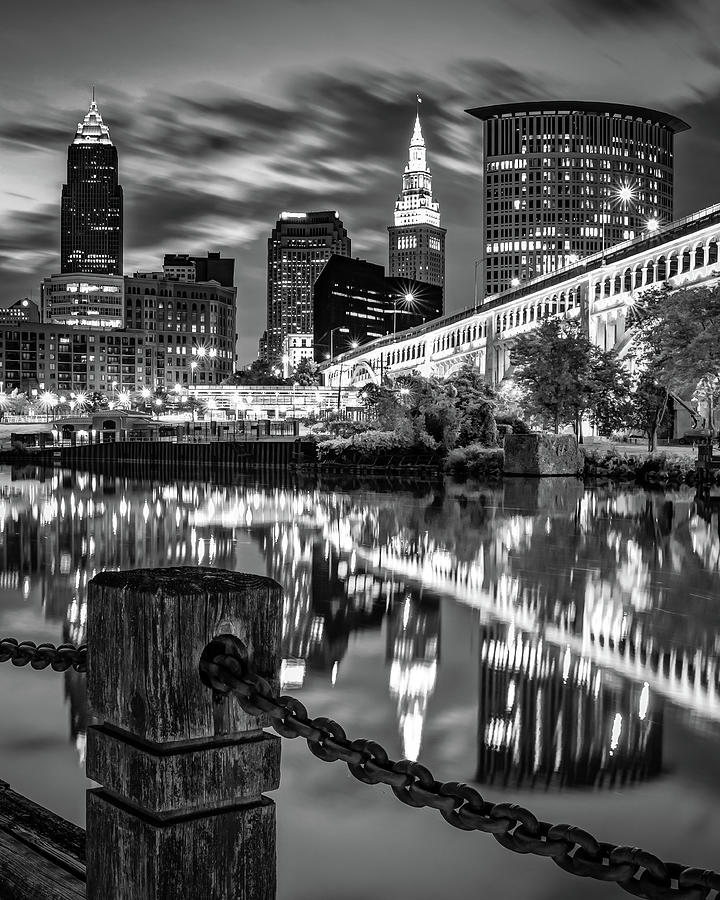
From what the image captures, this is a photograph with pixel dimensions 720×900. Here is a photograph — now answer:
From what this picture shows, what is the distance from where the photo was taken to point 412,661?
11.8 metres

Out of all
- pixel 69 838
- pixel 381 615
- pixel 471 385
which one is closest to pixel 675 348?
pixel 471 385

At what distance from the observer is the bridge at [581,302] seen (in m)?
86.1

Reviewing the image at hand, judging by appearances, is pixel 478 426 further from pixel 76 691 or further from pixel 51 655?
pixel 51 655

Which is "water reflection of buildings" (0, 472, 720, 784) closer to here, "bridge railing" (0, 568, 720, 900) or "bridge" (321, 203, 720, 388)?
"bridge railing" (0, 568, 720, 900)

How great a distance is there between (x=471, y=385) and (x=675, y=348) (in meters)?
13.4

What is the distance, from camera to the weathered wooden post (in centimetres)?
336

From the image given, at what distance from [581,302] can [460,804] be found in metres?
103

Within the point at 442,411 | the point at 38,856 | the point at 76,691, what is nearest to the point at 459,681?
the point at 76,691

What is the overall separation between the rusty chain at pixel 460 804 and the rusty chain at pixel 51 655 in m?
0.86

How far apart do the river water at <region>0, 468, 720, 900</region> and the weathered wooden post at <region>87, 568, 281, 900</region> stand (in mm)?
2744

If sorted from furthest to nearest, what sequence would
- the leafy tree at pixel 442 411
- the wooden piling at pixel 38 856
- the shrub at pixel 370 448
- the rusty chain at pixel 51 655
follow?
1. the shrub at pixel 370 448
2. the leafy tree at pixel 442 411
3. the wooden piling at pixel 38 856
4. the rusty chain at pixel 51 655

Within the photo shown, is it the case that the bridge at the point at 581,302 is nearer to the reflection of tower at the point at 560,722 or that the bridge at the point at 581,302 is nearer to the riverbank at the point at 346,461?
the riverbank at the point at 346,461

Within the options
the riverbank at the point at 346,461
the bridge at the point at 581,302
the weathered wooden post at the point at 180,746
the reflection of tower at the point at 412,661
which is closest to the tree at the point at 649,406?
the riverbank at the point at 346,461

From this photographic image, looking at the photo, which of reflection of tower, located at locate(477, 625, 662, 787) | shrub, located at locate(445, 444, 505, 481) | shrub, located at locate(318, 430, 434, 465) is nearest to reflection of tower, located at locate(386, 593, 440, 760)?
reflection of tower, located at locate(477, 625, 662, 787)
